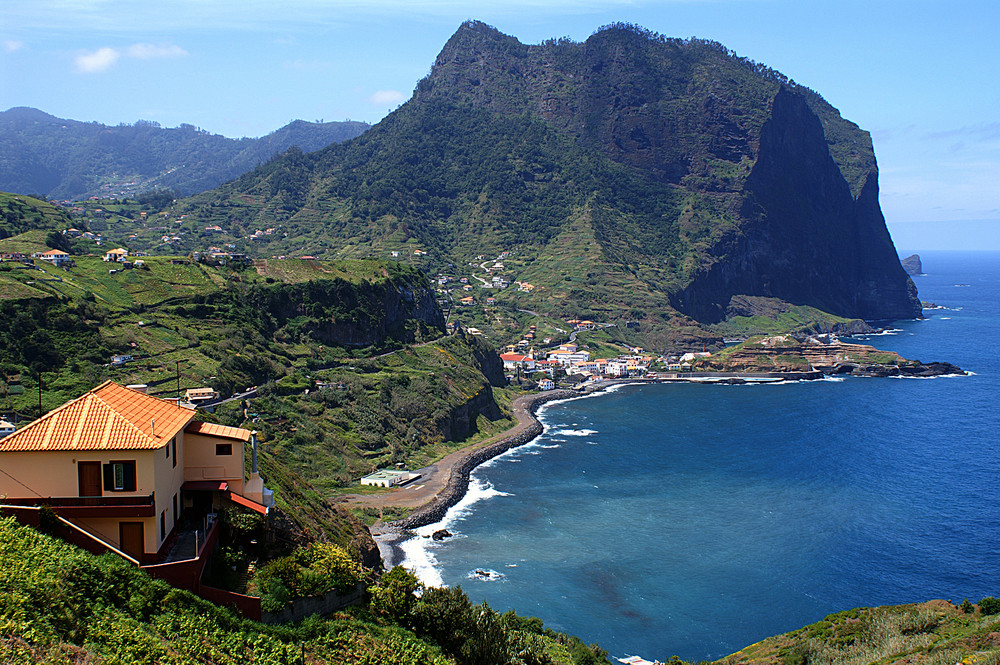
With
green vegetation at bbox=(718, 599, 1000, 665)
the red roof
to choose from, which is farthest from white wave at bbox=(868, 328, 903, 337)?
the red roof

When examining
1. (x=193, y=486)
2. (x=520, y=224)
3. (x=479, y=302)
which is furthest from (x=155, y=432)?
(x=520, y=224)

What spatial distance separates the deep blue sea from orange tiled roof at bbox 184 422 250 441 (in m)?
24.8

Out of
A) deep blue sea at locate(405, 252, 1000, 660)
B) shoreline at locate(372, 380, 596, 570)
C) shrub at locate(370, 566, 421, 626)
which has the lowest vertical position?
deep blue sea at locate(405, 252, 1000, 660)

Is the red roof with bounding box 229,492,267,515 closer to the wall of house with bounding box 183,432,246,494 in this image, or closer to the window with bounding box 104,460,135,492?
the wall of house with bounding box 183,432,246,494

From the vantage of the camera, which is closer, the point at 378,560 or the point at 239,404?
the point at 378,560

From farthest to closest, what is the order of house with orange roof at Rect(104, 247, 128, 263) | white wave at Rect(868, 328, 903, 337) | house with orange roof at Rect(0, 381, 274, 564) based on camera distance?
white wave at Rect(868, 328, 903, 337)
house with orange roof at Rect(104, 247, 128, 263)
house with orange roof at Rect(0, 381, 274, 564)

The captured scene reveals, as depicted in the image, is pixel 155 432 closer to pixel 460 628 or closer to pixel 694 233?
pixel 460 628

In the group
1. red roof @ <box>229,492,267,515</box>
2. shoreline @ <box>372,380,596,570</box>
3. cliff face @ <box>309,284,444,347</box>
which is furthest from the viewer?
cliff face @ <box>309,284,444,347</box>

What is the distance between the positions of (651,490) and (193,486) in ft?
171

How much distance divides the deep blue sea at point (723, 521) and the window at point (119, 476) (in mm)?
27995

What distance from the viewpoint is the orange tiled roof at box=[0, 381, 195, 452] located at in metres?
17.7

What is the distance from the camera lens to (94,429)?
1806 cm

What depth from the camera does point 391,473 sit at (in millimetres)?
66750

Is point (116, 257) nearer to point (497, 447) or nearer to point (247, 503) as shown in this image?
point (497, 447)
